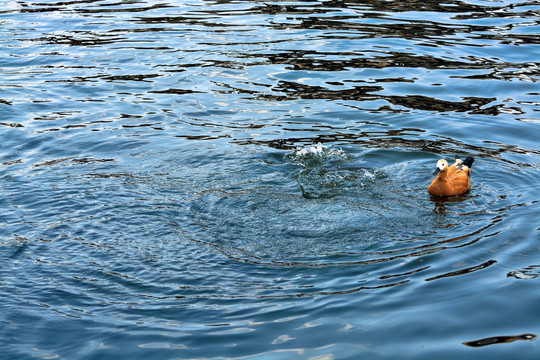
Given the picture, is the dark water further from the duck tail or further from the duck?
the duck tail

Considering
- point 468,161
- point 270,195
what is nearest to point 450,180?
point 468,161

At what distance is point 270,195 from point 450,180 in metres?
2.19

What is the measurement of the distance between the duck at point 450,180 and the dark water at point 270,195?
7.2 inches

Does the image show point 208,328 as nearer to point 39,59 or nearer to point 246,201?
point 246,201

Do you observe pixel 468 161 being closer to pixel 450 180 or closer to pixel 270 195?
pixel 450 180

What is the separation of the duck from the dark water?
7.2 inches

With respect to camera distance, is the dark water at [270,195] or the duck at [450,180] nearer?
the dark water at [270,195]

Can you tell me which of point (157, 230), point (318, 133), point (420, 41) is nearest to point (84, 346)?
point (157, 230)

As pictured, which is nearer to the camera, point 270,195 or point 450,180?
point 450,180

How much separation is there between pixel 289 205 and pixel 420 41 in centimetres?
880

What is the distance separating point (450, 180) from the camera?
830 cm

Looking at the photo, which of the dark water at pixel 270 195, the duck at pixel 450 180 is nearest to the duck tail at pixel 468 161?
the duck at pixel 450 180

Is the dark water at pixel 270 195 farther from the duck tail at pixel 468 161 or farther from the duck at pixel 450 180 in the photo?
the duck tail at pixel 468 161

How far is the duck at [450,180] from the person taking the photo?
8.29 metres
